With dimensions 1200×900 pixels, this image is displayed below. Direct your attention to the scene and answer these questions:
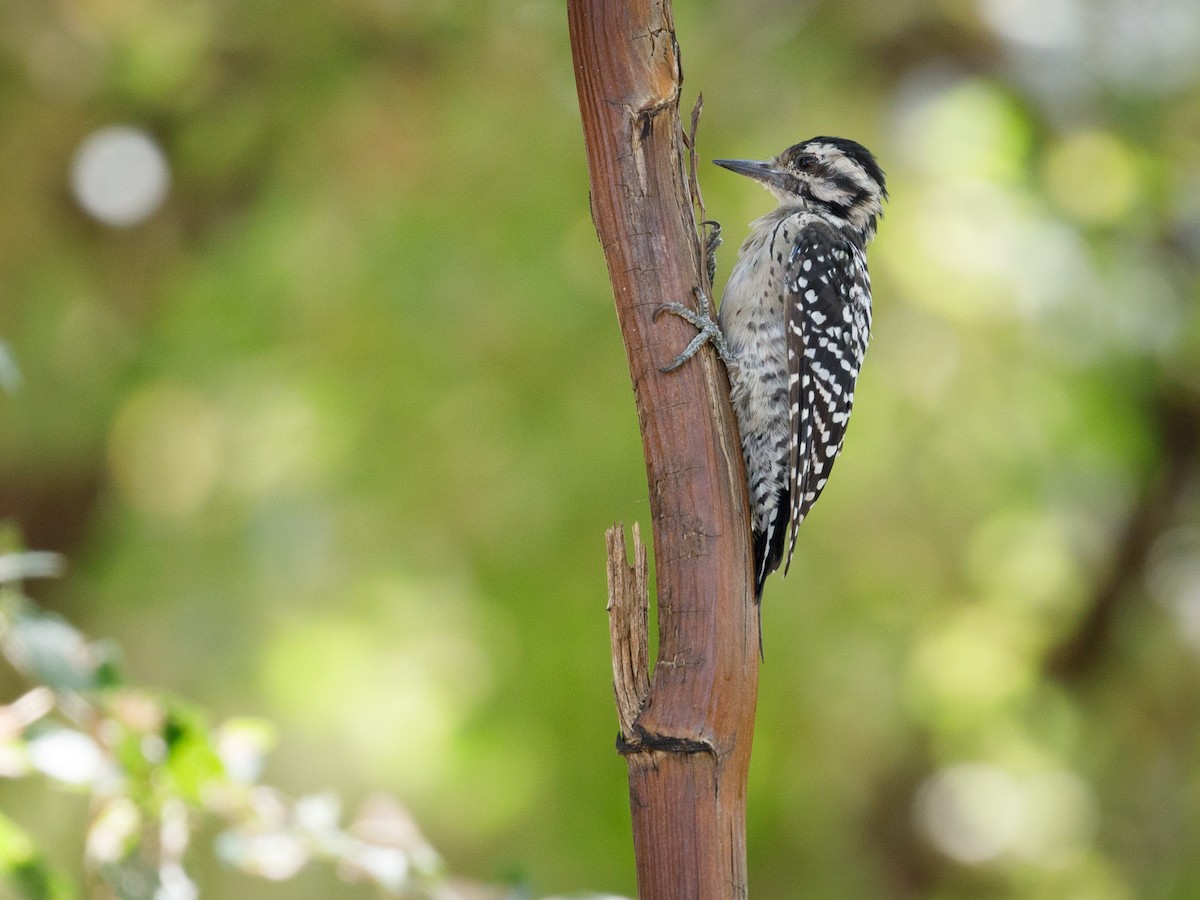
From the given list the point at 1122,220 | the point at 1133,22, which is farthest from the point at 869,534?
the point at 1133,22

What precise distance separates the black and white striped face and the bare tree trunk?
1717 mm

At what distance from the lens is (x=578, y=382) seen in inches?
199

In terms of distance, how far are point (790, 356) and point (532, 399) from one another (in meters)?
1.64

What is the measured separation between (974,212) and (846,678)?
195 centimetres

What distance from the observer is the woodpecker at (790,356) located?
141 inches

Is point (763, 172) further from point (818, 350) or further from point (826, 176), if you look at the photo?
point (818, 350)

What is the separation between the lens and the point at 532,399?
501 cm

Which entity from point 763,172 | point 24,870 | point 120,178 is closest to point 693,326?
point 24,870

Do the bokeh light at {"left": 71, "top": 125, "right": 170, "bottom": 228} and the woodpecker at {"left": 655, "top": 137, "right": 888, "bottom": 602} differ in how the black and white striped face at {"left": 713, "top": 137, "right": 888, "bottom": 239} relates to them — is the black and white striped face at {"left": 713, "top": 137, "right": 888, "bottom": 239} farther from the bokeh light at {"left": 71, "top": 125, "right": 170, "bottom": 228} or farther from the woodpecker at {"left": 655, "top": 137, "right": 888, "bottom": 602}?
the bokeh light at {"left": 71, "top": 125, "right": 170, "bottom": 228}

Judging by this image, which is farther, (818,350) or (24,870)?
(818,350)

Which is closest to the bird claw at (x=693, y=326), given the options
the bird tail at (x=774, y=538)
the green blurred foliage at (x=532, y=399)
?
the bird tail at (x=774, y=538)

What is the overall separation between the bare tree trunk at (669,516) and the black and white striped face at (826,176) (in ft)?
5.63

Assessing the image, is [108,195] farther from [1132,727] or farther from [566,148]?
[1132,727]

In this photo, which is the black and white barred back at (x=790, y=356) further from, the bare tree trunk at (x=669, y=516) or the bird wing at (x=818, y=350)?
the bare tree trunk at (x=669, y=516)
